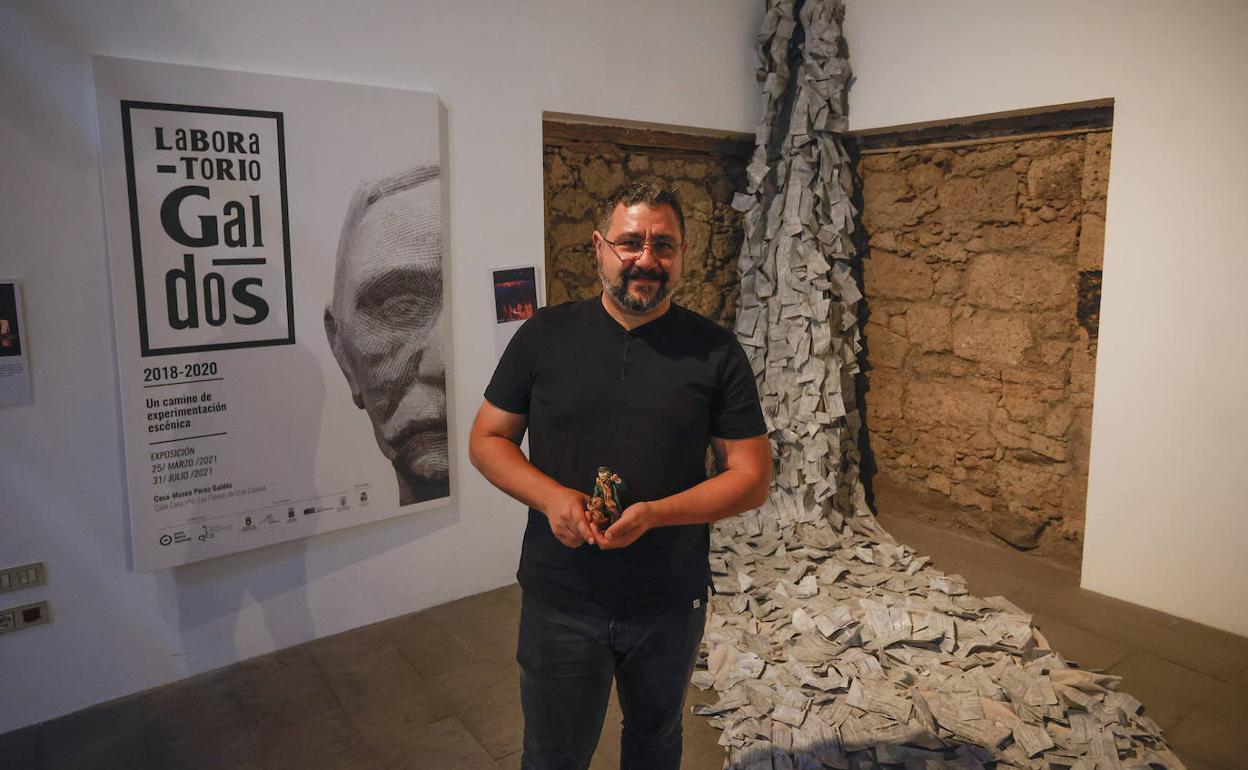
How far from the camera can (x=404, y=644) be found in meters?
3.41

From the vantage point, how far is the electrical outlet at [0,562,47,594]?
2.73m

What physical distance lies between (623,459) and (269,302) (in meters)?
1.94

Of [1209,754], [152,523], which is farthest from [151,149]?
[1209,754]

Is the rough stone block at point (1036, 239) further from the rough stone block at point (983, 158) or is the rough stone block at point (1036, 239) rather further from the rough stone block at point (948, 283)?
the rough stone block at point (983, 158)

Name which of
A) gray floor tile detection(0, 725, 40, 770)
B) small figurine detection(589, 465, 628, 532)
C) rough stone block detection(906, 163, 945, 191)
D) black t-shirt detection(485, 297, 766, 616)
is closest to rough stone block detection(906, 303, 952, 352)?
rough stone block detection(906, 163, 945, 191)

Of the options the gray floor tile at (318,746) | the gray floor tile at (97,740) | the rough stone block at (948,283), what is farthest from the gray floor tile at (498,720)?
the rough stone block at (948,283)

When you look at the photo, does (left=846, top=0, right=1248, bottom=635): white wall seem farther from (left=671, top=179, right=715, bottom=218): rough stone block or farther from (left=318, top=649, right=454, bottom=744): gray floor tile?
(left=318, top=649, right=454, bottom=744): gray floor tile

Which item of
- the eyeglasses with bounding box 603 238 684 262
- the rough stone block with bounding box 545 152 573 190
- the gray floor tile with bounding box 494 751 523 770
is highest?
the rough stone block with bounding box 545 152 573 190

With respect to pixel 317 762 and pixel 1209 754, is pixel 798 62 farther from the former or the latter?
pixel 317 762

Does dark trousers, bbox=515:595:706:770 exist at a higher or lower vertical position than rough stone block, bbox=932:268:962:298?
lower

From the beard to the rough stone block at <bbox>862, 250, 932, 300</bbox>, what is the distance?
3.19 meters

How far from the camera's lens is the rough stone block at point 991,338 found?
13.6 feet

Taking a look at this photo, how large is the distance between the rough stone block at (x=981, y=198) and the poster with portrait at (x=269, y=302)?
2.64 m

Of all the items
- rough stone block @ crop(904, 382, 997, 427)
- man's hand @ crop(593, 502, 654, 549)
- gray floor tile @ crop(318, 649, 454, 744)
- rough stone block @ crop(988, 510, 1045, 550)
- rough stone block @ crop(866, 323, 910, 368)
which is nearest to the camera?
man's hand @ crop(593, 502, 654, 549)
